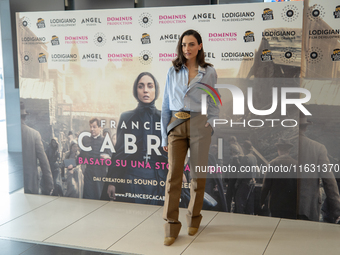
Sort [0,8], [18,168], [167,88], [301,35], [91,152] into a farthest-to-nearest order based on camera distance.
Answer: [0,8], [18,168], [91,152], [301,35], [167,88]

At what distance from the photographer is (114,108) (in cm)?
369

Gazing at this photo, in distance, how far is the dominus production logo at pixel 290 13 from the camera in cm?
311

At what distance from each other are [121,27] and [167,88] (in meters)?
1.01

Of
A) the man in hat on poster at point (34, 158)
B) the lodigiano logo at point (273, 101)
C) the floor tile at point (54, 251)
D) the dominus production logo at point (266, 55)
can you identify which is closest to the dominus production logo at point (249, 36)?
the dominus production logo at point (266, 55)

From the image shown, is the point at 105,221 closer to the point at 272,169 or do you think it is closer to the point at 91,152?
the point at 91,152

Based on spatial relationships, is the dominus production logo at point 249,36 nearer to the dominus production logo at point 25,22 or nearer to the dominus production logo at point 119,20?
the dominus production logo at point 119,20

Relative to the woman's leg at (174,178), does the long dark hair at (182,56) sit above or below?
above

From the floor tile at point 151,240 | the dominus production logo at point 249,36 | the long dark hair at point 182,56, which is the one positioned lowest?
the floor tile at point 151,240

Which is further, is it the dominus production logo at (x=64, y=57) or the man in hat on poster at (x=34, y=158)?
the man in hat on poster at (x=34, y=158)

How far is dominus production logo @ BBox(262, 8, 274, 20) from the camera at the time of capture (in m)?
3.18

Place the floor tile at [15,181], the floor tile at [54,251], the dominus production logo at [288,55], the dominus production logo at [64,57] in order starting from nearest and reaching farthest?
the floor tile at [54,251]
the dominus production logo at [288,55]
the dominus production logo at [64,57]
the floor tile at [15,181]

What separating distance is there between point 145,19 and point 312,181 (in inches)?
82.5

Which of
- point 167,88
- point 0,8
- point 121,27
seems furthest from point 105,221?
point 0,8

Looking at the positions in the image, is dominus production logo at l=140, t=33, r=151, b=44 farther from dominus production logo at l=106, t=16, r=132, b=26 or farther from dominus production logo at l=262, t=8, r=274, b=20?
dominus production logo at l=262, t=8, r=274, b=20
